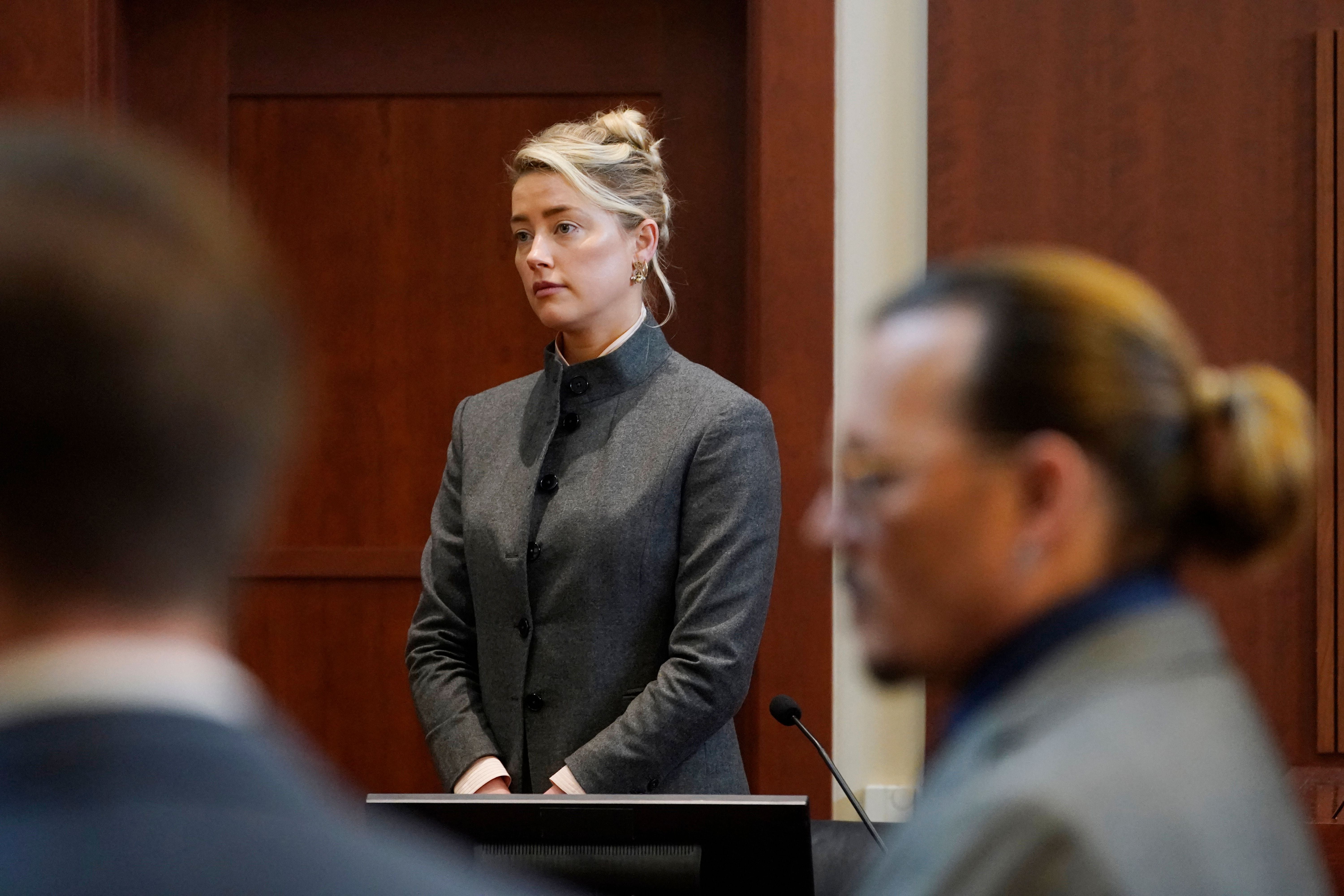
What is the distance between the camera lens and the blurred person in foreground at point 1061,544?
2.27 feet

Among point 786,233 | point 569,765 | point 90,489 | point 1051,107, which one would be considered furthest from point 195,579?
point 1051,107

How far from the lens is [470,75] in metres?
3.13

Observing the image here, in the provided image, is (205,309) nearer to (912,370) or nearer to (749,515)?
(912,370)

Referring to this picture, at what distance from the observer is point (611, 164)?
204 cm

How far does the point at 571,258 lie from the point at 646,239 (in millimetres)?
128

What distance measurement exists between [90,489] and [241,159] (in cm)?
286

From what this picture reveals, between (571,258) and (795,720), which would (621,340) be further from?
(795,720)

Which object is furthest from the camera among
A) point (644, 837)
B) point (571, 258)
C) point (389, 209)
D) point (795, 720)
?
point (389, 209)

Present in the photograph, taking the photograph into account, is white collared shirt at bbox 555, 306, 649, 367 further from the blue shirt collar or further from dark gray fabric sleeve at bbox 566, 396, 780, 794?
the blue shirt collar

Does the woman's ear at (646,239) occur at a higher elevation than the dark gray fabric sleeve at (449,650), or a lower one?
higher

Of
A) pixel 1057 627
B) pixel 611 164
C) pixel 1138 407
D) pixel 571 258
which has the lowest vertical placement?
pixel 1057 627

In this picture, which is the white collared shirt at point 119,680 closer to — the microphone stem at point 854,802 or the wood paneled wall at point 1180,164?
the microphone stem at point 854,802

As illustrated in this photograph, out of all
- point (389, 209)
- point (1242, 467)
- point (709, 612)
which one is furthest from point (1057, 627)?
point (389, 209)

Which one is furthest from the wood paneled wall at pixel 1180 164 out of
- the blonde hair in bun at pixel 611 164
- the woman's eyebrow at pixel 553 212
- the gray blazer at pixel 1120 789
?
the gray blazer at pixel 1120 789
